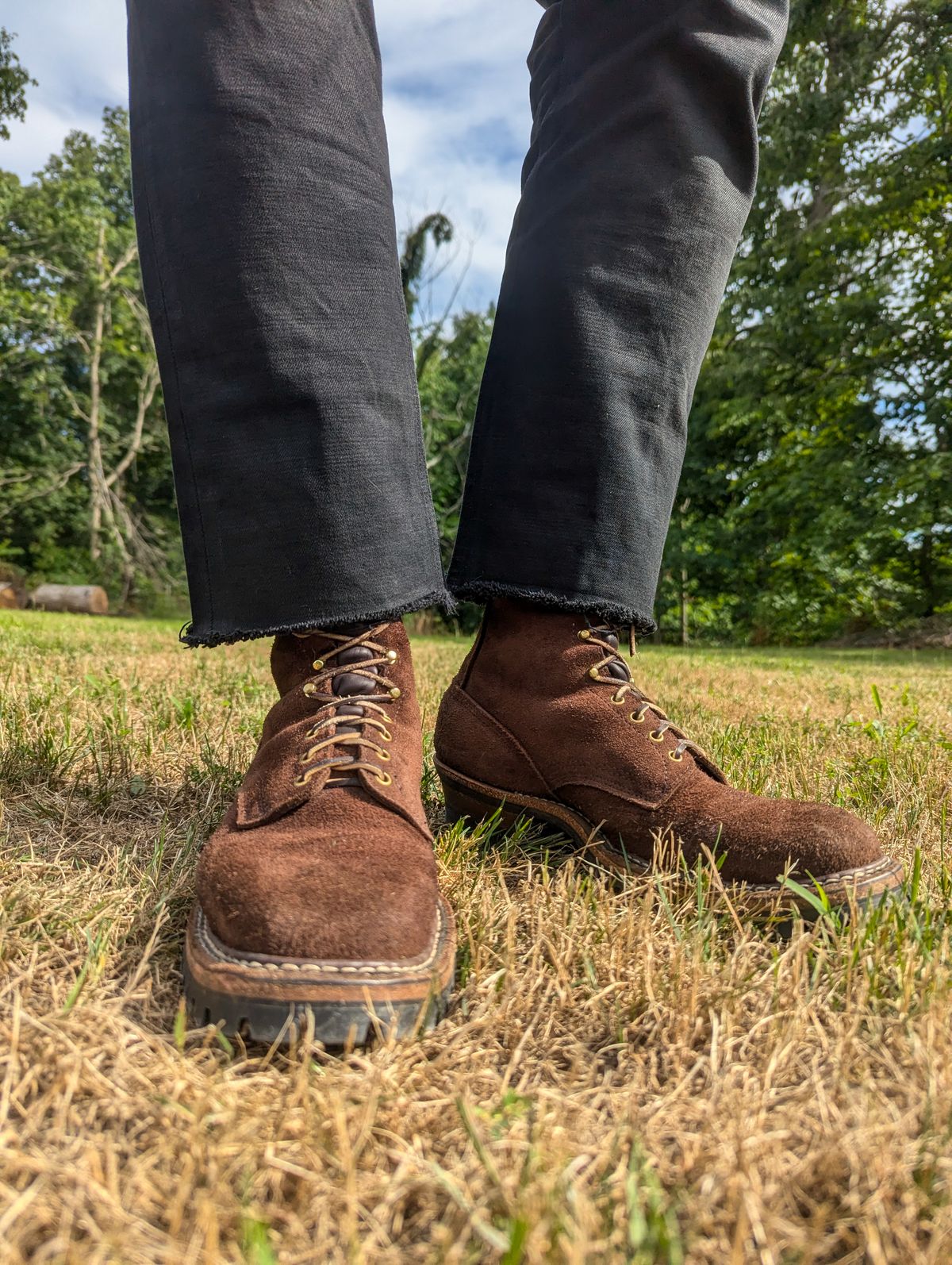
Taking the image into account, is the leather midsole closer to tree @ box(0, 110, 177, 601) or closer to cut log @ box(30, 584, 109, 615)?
cut log @ box(30, 584, 109, 615)

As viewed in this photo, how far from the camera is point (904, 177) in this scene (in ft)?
41.2

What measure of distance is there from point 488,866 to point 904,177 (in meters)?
14.8

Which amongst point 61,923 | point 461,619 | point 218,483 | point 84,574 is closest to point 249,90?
point 218,483

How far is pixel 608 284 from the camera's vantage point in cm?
130

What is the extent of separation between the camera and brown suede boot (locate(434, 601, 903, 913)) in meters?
1.14

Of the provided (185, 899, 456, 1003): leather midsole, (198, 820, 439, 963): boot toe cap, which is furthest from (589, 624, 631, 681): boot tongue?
(185, 899, 456, 1003): leather midsole

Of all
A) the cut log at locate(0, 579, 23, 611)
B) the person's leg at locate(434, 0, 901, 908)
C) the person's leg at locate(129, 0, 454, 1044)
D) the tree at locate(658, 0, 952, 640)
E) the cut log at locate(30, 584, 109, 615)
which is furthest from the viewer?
the cut log at locate(30, 584, 109, 615)

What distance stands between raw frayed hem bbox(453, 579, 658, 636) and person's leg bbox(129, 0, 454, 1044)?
0.57 ft

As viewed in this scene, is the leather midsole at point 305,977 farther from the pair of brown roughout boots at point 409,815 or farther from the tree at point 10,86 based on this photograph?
the tree at point 10,86

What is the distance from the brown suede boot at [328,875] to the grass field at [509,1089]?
43 mm

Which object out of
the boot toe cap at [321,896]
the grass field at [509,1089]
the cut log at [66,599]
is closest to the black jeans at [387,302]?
the boot toe cap at [321,896]

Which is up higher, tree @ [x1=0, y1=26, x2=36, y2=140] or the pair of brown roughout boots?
tree @ [x1=0, y1=26, x2=36, y2=140]

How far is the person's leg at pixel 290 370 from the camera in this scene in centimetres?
108

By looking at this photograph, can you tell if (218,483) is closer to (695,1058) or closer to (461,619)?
(695,1058)
